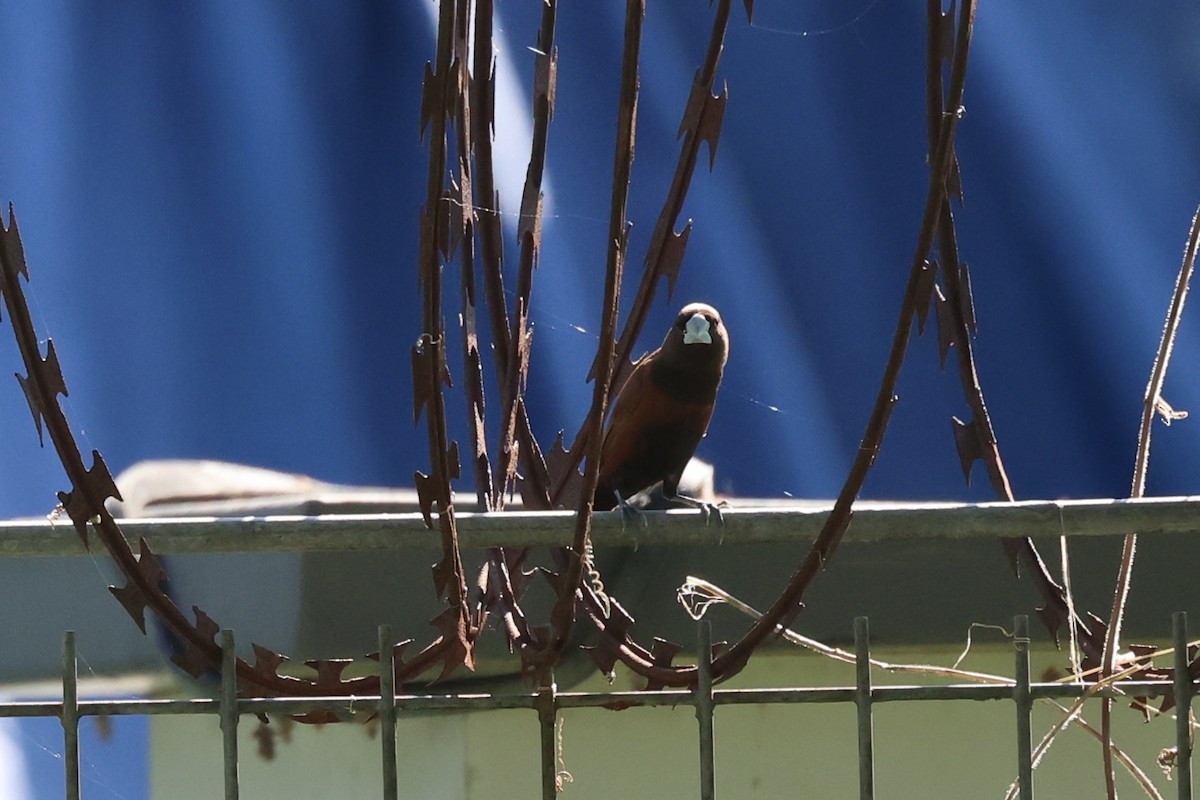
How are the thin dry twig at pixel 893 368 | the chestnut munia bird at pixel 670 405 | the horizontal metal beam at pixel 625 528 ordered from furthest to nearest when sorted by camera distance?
the chestnut munia bird at pixel 670 405
the horizontal metal beam at pixel 625 528
the thin dry twig at pixel 893 368

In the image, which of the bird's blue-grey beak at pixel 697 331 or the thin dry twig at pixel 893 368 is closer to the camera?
the thin dry twig at pixel 893 368

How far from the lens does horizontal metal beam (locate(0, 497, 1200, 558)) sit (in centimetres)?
111

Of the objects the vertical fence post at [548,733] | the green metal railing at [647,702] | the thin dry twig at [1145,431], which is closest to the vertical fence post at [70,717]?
the green metal railing at [647,702]

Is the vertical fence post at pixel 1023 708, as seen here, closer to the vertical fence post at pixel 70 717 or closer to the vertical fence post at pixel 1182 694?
the vertical fence post at pixel 1182 694

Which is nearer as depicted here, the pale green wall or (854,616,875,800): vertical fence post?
(854,616,875,800): vertical fence post

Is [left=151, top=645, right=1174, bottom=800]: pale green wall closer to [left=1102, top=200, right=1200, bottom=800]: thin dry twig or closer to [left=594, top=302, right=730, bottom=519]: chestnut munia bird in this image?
[left=594, top=302, right=730, bottom=519]: chestnut munia bird

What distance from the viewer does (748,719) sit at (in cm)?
225

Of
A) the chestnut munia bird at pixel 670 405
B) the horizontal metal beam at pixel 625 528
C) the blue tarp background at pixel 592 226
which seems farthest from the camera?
the chestnut munia bird at pixel 670 405

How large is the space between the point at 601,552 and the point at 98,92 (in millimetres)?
1131

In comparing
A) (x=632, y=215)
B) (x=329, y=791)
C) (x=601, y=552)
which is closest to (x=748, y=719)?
(x=601, y=552)

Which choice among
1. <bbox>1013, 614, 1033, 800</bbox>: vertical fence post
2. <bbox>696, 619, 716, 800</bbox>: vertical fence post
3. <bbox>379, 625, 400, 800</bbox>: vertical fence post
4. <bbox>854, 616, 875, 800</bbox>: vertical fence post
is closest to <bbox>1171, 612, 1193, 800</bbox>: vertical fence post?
<bbox>1013, 614, 1033, 800</bbox>: vertical fence post

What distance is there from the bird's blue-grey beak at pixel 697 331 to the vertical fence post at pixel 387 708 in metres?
1.03

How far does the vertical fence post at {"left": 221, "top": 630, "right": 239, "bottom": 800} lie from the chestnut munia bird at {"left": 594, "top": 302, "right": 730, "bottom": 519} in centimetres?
102

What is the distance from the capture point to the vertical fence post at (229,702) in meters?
1.13
